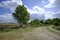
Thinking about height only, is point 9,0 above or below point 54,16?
above

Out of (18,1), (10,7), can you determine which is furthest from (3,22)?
(18,1)

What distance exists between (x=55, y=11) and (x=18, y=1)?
2.13m

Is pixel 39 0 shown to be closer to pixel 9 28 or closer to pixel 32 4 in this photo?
pixel 32 4

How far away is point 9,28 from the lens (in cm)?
820

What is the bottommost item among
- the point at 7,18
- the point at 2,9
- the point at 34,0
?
the point at 7,18

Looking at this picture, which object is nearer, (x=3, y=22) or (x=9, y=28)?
(x=3, y=22)

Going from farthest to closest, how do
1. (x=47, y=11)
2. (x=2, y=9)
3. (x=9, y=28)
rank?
(x=9, y=28) < (x=47, y=11) < (x=2, y=9)

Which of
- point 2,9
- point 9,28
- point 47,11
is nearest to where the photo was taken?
point 2,9

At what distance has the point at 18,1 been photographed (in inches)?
284

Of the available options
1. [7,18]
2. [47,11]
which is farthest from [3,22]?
[47,11]

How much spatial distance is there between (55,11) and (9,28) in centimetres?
297

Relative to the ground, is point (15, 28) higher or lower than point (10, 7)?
lower

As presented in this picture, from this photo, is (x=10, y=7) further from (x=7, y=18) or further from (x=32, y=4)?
(x=32, y=4)

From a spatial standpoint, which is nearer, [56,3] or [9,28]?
[56,3]
